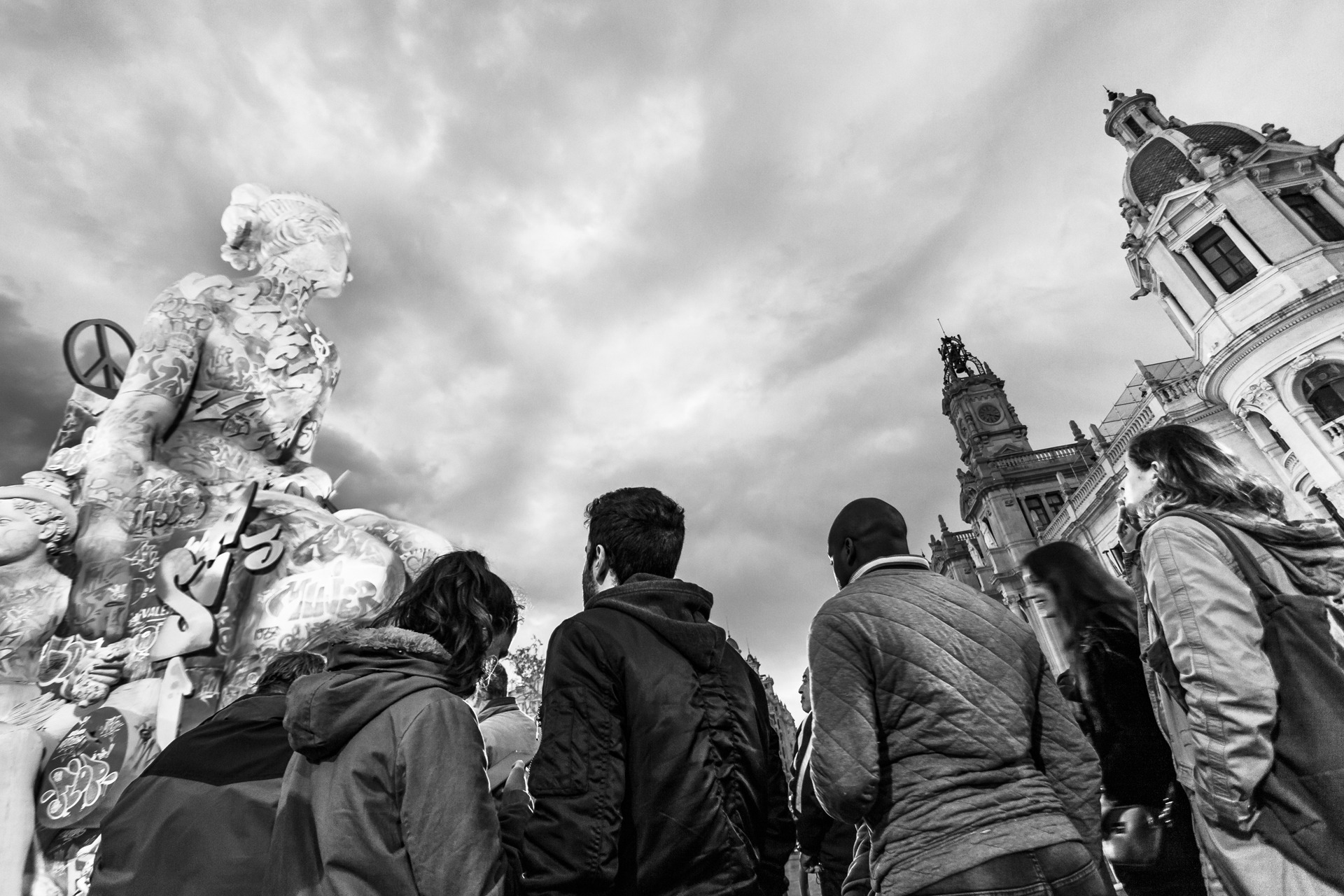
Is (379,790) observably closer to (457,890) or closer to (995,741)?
(457,890)

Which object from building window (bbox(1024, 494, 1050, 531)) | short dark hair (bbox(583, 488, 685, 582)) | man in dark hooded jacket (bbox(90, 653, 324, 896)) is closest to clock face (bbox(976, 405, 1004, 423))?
building window (bbox(1024, 494, 1050, 531))

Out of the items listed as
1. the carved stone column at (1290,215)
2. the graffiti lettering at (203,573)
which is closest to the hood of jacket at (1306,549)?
the graffiti lettering at (203,573)

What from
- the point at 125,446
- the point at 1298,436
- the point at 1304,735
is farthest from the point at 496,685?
the point at 1298,436

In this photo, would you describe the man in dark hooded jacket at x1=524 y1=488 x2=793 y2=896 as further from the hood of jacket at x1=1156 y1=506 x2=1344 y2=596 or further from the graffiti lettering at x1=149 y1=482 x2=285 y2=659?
the graffiti lettering at x1=149 y1=482 x2=285 y2=659

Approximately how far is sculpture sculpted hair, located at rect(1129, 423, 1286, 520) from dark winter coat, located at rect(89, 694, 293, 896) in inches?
128

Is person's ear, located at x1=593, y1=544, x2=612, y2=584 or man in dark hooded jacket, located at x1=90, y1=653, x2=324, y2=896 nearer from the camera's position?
man in dark hooded jacket, located at x1=90, y1=653, x2=324, y2=896

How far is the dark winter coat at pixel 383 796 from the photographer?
5.31ft

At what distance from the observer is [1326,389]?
2047cm

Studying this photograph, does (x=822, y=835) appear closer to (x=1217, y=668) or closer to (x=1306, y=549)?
(x=1217, y=668)

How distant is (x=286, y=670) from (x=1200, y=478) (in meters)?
3.51

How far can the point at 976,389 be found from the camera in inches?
2076

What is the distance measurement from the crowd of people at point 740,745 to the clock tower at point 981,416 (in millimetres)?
49036

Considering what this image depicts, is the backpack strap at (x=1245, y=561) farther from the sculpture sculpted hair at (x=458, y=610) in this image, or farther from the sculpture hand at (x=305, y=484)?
the sculpture hand at (x=305, y=484)

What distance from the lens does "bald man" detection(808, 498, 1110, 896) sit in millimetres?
1843
